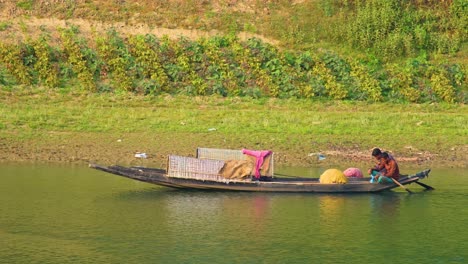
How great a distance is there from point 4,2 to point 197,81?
9708mm

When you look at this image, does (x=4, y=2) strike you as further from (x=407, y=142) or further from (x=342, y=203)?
(x=342, y=203)

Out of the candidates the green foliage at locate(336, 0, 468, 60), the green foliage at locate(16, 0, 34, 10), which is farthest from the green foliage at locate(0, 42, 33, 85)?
the green foliage at locate(336, 0, 468, 60)

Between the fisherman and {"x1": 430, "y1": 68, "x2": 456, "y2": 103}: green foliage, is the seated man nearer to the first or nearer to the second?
the fisherman

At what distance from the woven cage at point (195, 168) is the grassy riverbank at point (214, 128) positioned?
4.00 metres

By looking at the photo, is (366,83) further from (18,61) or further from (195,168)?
(195,168)

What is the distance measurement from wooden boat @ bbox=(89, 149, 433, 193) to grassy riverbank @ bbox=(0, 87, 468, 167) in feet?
12.6

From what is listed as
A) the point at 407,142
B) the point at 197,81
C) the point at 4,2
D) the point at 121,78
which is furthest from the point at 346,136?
the point at 4,2

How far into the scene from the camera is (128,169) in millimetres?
19938

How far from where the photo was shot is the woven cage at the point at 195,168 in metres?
20.1

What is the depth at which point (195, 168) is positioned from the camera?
2020cm

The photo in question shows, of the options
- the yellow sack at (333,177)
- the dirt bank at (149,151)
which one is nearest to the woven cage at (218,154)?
the yellow sack at (333,177)

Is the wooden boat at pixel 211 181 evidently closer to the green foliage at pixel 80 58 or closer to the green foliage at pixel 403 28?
the green foliage at pixel 80 58

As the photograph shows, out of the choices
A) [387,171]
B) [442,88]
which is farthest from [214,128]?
[442,88]

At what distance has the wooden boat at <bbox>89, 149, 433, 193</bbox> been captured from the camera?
20.0 meters
